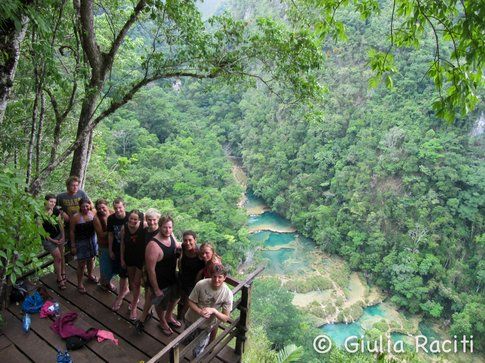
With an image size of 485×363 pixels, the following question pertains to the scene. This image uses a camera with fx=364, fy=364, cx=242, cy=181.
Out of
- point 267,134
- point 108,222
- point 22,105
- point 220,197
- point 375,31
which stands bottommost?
point 220,197

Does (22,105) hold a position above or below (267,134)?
below

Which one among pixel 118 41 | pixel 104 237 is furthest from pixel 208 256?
pixel 118 41

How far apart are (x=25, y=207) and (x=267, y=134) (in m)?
36.7

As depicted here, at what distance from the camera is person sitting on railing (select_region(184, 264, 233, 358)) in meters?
2.93

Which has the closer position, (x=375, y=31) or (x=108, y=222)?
(x=108, y=222)

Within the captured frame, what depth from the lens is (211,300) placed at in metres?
3.02

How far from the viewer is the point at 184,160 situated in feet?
102

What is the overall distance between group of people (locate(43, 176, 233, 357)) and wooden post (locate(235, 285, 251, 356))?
238mm

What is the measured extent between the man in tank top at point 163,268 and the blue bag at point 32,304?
133 centimetres

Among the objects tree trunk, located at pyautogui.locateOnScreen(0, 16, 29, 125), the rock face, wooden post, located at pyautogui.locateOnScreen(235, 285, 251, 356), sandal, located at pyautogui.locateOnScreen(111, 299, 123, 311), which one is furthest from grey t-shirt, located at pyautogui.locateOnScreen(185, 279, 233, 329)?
the rock face

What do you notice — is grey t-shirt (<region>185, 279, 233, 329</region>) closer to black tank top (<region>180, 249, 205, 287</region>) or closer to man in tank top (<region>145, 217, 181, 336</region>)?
black tank top (<region>180, 249, 205, 287</region>)

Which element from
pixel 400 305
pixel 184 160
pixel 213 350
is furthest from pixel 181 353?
pixel 184 160

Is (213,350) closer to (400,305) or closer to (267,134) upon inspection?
(400,305)

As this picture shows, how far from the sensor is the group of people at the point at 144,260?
10.0ft
